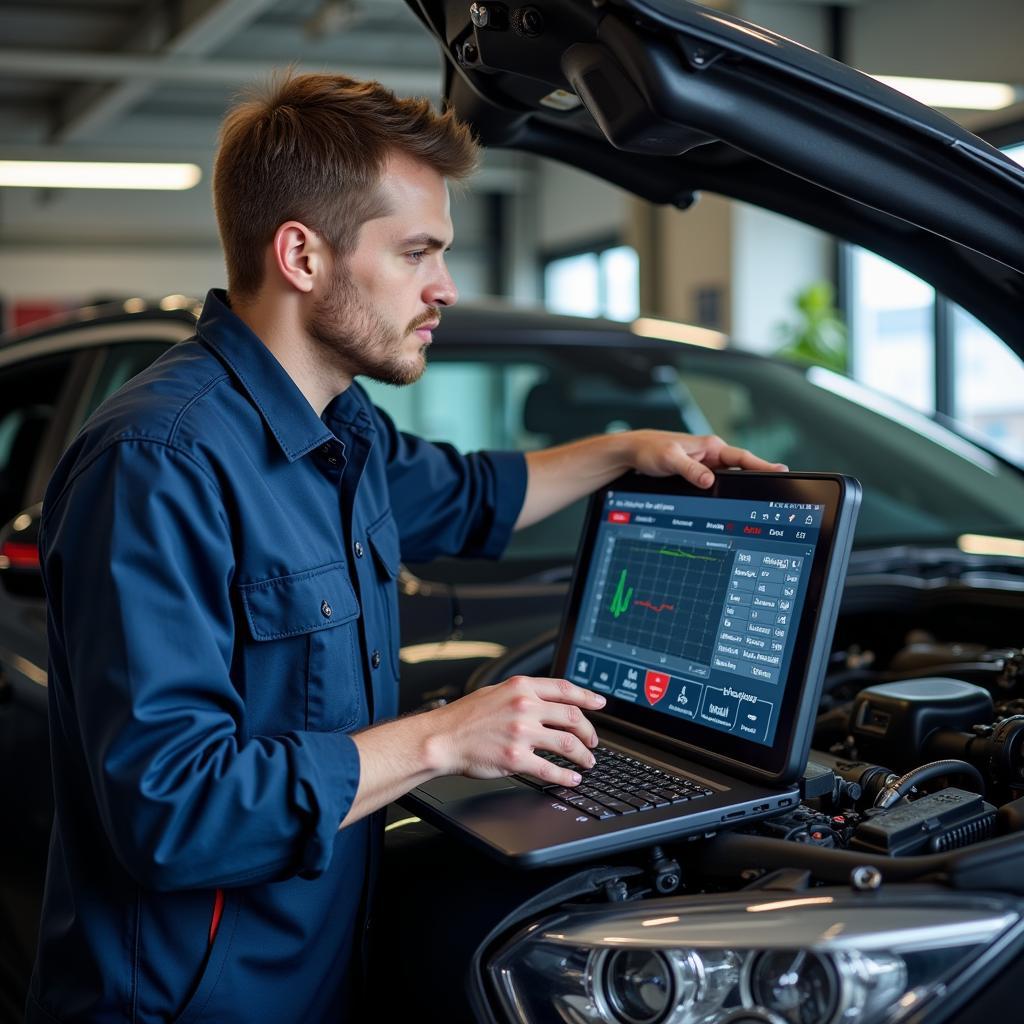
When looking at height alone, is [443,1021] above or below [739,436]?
below

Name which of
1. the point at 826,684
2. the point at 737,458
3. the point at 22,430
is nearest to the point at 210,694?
the point at 737,458

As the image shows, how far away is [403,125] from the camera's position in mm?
1386

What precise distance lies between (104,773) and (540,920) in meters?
0.40

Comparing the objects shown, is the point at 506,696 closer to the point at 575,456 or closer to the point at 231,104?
the point at 575,456

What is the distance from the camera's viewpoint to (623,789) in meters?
1.22

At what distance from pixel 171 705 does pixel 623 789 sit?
0.44m

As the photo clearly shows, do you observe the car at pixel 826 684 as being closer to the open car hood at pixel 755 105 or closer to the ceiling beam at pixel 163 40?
the open car hood at pixel 755 105

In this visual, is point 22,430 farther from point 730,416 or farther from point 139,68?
point 139,68

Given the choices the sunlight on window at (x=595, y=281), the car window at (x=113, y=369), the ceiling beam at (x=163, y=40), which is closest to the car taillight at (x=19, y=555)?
the car window at (x=113, y=369)

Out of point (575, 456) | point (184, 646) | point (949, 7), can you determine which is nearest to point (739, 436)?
point (575, 456)

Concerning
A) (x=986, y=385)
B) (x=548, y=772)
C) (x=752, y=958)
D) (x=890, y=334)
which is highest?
(x=890, y=334)

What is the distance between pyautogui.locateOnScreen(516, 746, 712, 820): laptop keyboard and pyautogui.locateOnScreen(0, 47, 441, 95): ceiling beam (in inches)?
299

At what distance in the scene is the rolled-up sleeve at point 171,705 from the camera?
1.05m

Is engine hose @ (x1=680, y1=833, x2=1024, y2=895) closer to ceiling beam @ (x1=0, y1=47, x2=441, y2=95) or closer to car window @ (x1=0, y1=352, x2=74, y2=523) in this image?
car window @ (x1=0, y1=352, x2=74, y2=523)
